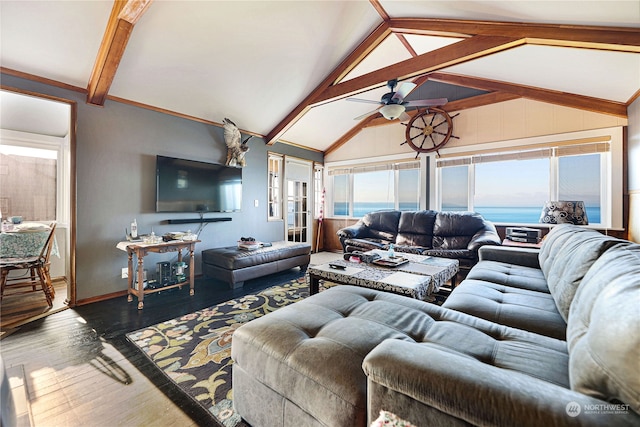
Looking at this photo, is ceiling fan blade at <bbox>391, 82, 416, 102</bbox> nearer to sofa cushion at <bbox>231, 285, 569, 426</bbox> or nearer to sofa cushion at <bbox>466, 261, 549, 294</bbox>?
sofa cushion at <bbox>466, 261, 549, 294</bbox>

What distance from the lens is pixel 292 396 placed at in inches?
40.9

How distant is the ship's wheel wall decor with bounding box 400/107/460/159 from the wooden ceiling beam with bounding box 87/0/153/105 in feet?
14.2

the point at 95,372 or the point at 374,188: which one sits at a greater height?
the point at 374,188

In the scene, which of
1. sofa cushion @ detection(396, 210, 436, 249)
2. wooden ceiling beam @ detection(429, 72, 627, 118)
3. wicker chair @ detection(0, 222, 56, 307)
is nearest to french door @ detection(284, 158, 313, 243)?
sofa cushion @ detection(396, 210, 436, 249)

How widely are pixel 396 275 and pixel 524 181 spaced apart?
3.44 meters

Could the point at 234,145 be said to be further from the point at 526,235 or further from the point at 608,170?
the point at 608,170

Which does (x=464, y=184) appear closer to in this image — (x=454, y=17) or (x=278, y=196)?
(x=454, y=17)

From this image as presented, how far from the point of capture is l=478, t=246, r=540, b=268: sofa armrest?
2.58 metres

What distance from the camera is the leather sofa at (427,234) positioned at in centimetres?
364

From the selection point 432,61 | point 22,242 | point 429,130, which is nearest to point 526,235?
point 429,130

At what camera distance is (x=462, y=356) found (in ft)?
3.03

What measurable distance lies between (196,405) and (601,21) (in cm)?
395

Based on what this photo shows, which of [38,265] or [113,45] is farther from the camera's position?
[38,265]

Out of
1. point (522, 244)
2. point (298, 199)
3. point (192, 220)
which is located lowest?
point (522, 244)
